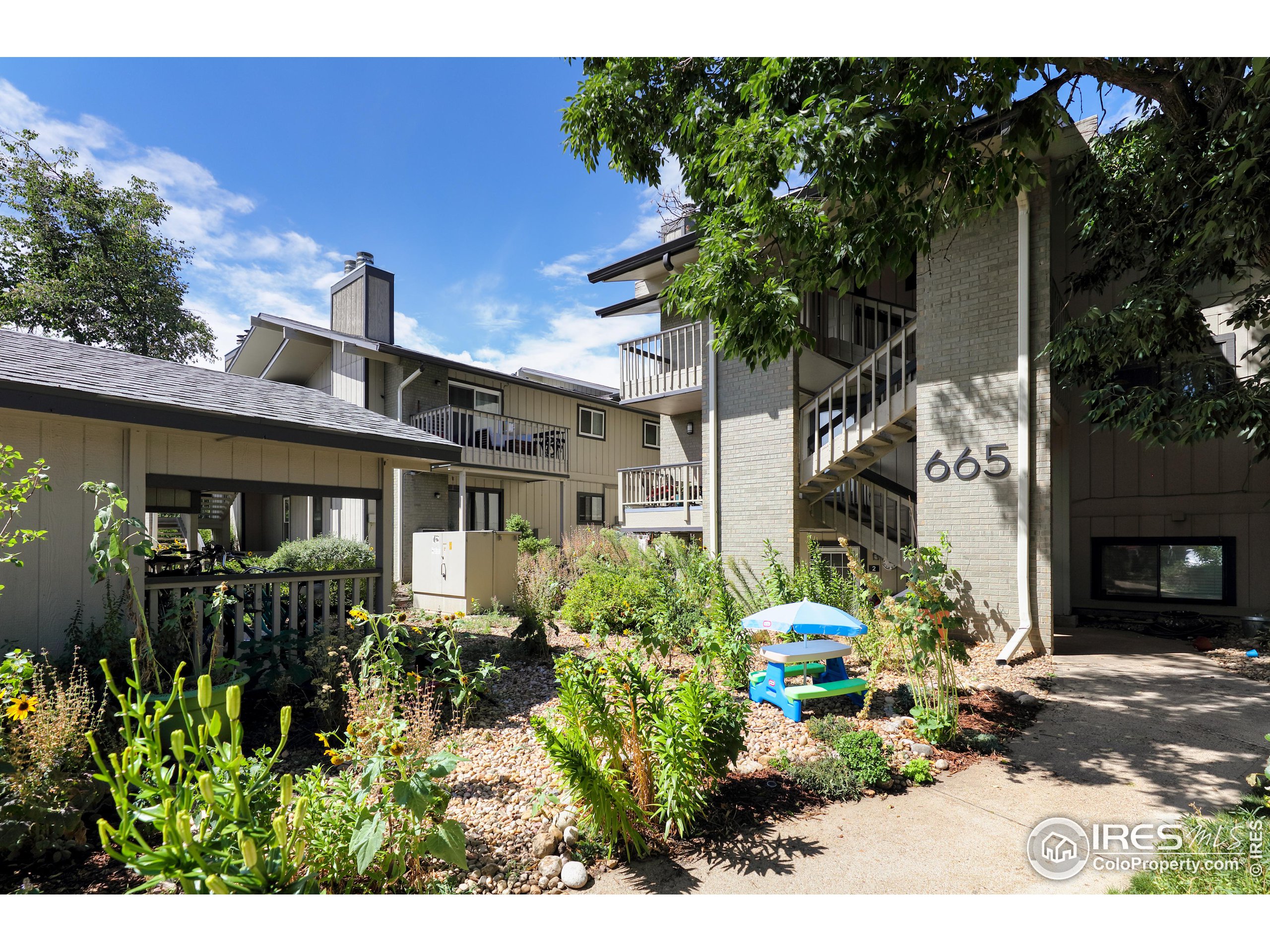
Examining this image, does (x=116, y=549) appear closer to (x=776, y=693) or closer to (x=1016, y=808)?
(x=776, y=693)

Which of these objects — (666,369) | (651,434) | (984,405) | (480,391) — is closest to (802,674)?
(984,405)

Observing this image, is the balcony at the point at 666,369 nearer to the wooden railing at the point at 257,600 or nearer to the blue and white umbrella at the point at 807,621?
the blue and white umbrella at the point at 807,621

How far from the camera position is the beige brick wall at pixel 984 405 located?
293 inches

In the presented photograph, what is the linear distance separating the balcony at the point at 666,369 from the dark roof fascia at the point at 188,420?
21.0ft

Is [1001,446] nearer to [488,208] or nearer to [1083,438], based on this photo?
[1083,438]

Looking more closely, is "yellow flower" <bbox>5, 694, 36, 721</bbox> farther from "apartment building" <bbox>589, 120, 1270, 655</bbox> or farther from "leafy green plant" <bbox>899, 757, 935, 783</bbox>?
"apartment building" <bbox>589, 120, 1270, 655</bbox>

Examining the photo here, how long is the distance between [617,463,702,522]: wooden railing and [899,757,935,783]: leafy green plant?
8158 mm

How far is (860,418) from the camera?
30.2 feet

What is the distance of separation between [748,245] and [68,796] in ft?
20.0

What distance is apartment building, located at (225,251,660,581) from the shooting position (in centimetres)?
1591

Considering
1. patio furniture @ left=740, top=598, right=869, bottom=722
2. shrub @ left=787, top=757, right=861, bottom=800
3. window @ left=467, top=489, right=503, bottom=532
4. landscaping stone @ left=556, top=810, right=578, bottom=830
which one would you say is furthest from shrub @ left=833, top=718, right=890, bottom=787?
window @ left=467, top=489, right=503, bottom=532

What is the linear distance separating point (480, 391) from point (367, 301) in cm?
397

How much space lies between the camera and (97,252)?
17859 mm

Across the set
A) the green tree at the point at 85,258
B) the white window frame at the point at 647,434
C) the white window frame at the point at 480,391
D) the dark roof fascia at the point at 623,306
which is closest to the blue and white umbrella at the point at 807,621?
the dark roof fascia at the point at 623,306
